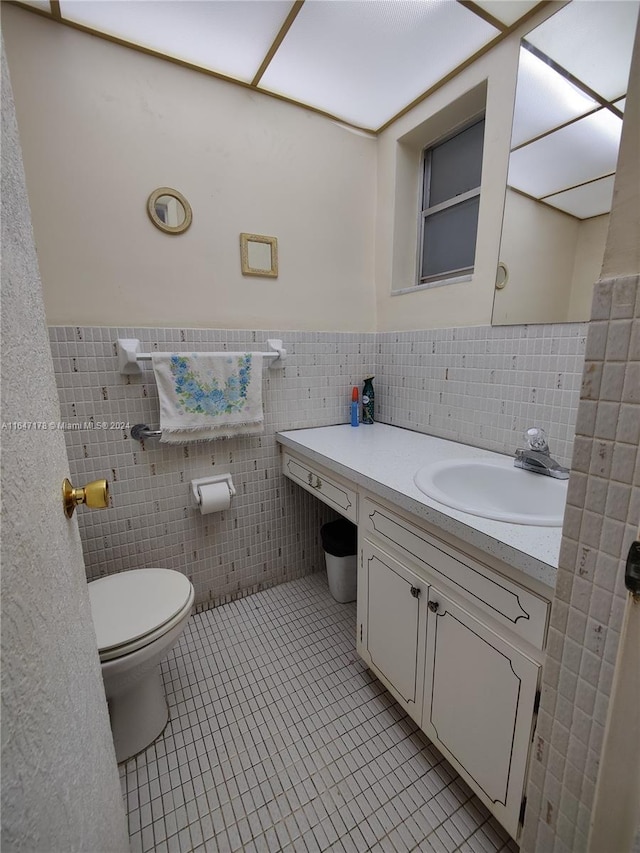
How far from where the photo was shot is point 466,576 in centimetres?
87

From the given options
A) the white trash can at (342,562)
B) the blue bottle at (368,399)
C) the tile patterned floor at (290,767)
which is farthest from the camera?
the blue bottle at (368,399)

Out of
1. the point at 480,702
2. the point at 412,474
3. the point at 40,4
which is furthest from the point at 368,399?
the point at 40,4

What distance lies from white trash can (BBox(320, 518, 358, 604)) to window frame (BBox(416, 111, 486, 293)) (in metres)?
1.26

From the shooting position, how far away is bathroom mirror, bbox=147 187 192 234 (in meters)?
1.39

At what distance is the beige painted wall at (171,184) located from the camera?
4.02ft

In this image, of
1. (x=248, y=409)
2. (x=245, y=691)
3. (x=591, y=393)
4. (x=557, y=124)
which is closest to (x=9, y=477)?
Result: (x=591, y=393)

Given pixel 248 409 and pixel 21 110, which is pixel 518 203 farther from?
pixel 21 110

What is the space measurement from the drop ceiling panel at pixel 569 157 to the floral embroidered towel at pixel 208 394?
3.83 feet

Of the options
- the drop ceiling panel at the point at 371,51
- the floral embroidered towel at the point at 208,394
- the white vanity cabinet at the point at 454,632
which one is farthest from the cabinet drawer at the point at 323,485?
the drop ceiling panel at the point at 371,51

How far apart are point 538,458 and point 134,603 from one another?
1390 millimetres

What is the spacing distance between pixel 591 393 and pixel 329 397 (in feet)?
4.78

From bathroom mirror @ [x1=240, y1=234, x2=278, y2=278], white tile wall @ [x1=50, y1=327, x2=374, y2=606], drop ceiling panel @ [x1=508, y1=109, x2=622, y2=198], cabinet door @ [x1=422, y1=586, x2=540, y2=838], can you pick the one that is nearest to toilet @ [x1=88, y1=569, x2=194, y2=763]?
white tile wall @ [x1=50, y1=327, x2=374, y2=606]

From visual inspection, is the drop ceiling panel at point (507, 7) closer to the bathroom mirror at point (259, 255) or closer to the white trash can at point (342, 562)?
the bathroom mirror at point (259, 255)

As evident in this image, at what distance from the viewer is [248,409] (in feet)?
5.27
